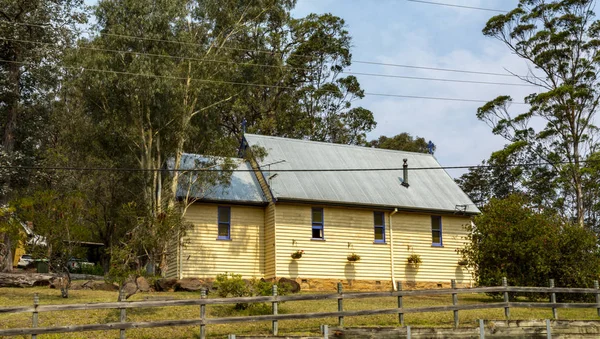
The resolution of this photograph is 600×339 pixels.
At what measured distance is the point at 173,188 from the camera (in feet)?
105

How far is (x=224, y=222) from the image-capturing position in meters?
32.7

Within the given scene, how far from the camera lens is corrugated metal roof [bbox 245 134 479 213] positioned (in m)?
33.7

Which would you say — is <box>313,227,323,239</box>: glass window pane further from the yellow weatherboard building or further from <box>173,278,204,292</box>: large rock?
<box>173,278,204,292</box>: large rock

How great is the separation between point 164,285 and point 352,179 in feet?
39.1

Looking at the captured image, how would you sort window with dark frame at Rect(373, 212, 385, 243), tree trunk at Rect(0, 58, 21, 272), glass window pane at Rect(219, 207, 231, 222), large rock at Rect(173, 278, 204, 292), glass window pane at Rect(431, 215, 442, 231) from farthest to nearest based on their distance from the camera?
tree trunk at Rect(0, 58, 21, 272) < glass window pane at Rect(431, 215, 442, 231) < window with dark frame at Rect(373, 212, 385, 243) < glass window pane at Rect(219, 207, 231, 222) < large rock at Rect(173, 278, 204, 292)

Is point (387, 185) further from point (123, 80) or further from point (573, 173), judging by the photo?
point (573, 173)

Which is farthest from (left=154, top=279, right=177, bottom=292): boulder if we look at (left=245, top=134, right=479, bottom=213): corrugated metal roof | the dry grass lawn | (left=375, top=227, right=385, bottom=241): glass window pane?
(left=375, top=227, right=385, bottom=241): glass window pane

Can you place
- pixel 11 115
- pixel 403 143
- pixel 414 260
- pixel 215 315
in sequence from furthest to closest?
pixel 403 143 < pixel 11 115 < pixel 414 260 < pixel 215 315

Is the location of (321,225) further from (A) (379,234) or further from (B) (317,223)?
(A) (379,234)

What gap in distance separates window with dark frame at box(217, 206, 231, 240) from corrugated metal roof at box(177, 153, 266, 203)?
0.65m

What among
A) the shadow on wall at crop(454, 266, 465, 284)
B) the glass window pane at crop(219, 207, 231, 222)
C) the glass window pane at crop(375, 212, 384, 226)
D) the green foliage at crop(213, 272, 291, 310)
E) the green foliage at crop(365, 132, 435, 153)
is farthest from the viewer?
the green foliage at crop(365, 132, 435, 153)

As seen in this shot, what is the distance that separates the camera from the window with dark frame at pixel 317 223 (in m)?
33.2

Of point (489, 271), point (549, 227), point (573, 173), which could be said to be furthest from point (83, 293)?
point (573, 173)

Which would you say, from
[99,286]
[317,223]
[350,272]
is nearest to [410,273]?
[350,272]
